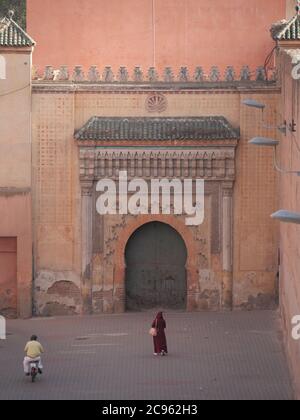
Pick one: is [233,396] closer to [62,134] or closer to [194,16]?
[62,134]

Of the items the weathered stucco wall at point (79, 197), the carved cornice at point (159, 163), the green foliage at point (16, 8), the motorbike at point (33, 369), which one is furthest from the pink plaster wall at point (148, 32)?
the motorbike at point (33, 369)

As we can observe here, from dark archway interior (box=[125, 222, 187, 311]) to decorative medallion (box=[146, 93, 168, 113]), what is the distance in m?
2.55

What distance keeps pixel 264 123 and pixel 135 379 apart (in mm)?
8405

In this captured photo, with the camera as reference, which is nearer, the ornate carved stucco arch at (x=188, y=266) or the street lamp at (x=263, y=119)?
the street lamp at (x=263, y=119)

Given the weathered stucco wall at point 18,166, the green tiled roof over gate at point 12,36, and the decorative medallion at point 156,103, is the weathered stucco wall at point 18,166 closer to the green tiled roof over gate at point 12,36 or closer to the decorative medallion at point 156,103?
the green tiled roof over gate at point 12,36

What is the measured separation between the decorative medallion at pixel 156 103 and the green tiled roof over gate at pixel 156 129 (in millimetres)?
220

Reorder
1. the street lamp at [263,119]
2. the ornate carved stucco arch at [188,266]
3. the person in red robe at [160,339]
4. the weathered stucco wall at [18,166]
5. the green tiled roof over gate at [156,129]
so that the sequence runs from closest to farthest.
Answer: the street lamp at [263,119] < the person in red robe at [160,339] < the green tiled roof over gate at [156,129] < the weathered stucco wall at [18,166] < the ornate carved stucco arch at [188,266]

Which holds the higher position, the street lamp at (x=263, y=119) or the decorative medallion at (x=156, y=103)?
the decorative medallion at (x=156, y=103)

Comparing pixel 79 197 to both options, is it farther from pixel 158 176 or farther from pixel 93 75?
pixel 93 75

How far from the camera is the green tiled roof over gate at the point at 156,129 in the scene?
31578mm

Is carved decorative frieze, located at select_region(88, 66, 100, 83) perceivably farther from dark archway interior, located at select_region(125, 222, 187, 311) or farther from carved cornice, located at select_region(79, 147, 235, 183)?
dark archway interior, located at select_region(125, 222, 187, 311)

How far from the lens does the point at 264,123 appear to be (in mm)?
31891

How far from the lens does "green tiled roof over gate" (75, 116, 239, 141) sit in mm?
31578

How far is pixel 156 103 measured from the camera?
3200 centimetres
